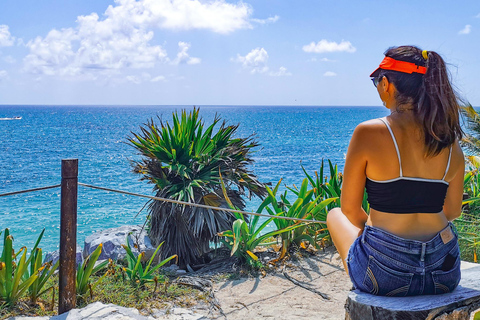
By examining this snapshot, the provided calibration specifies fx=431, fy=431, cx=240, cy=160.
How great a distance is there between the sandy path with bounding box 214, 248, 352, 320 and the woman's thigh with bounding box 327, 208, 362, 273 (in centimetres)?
140

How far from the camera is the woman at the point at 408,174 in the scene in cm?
190

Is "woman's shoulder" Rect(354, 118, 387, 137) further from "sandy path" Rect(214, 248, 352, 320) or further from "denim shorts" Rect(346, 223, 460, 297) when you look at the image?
"sandy path" Rect(214, 248, 352, 320)

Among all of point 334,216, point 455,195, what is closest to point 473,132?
point 455,195

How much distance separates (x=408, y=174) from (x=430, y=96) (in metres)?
0.36

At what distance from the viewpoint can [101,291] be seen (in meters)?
3.66

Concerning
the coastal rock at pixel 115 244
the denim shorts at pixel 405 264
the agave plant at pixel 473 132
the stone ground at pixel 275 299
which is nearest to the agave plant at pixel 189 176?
the coastal rock at pixel 115 244

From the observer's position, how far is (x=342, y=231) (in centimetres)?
236

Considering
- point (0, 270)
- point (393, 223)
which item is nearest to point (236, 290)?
point (0, 270)

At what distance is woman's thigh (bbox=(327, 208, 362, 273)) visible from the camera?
7.37ft

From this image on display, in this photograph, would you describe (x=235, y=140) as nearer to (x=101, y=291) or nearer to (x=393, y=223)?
(x=101, y=291)

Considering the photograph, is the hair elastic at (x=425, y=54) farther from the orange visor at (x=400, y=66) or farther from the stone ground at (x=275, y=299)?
the stone ground at (x=275, y=299)

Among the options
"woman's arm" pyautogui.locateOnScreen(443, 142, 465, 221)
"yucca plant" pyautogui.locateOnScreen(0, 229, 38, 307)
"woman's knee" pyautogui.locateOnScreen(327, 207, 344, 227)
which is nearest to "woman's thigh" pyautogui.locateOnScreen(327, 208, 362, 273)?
"woman's knee" pyautogui.locateOnScreen(327, 207, 344, 227)

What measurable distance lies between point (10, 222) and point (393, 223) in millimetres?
13157

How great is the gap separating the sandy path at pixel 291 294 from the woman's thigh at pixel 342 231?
1401 millimetres
